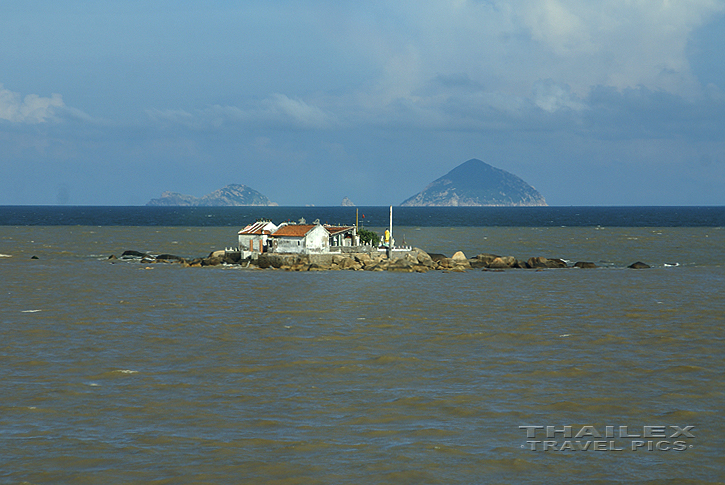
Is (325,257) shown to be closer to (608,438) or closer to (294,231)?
(294,231)

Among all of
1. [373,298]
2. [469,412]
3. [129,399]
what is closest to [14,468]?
[129,399]

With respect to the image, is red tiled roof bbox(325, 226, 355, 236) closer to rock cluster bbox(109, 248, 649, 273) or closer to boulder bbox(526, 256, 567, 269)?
rock cluster bbox(109, 248, 649, 273)

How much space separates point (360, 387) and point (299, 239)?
51.7 m

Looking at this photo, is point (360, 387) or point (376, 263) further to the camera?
point (376, 263)

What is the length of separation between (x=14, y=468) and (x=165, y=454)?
11.9 ft

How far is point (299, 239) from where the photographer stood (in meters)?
73.9

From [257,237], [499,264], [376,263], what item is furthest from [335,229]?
[499,264]

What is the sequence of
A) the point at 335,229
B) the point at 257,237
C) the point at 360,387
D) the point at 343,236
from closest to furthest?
the point at 360,387, the point at 257,237, the point at 335,229, the point at 343,236

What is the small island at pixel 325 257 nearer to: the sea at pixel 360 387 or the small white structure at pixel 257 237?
the small white structure at pixel 257 237

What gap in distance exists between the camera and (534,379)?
24.2 metres

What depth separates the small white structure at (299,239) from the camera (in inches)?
2908

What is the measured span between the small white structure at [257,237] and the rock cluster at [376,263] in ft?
5.98

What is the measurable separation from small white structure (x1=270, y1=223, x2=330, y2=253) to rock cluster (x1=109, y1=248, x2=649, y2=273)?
1067mm

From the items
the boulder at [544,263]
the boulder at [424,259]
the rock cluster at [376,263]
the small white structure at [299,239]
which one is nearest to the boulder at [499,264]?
the rock cluster at [376,263]
